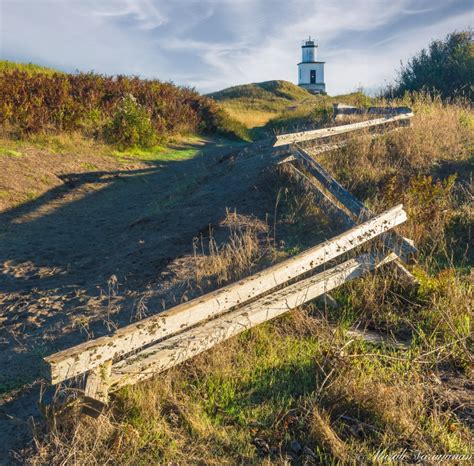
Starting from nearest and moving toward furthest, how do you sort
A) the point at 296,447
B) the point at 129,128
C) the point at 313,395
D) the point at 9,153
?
the point at 296,447 < the point at 313,395 < the point at 9,153 < the point at 129,128

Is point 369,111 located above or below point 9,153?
above

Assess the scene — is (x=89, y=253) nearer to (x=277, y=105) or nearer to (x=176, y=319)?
(x=176, y=319)

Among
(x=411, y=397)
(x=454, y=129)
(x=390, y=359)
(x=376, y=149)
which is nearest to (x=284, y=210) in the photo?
(x=376, y=149)

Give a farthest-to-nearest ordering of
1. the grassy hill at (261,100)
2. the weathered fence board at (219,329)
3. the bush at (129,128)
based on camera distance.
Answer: the grassy hill at (261,100) → the bush at (129,128) → the weathered fence board at (219,329)

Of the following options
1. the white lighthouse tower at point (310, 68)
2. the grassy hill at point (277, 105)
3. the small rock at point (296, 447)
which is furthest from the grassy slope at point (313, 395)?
the white lighthouse tower at point (310, 68)

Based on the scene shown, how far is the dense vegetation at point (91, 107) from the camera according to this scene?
46.6 feet

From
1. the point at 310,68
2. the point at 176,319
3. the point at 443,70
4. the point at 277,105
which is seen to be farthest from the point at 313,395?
the point at 310,68

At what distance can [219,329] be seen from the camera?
12.2 feet

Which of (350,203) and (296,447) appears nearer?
(296,447)

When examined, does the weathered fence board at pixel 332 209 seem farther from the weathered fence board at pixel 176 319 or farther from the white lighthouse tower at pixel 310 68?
the white lighthouse tower at pixel 310 68

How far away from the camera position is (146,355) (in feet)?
11.3

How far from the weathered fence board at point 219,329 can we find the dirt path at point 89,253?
0.73 m

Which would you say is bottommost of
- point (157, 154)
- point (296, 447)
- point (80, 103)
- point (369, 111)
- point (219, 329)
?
point (296, 447)

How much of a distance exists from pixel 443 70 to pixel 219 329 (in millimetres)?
21165
